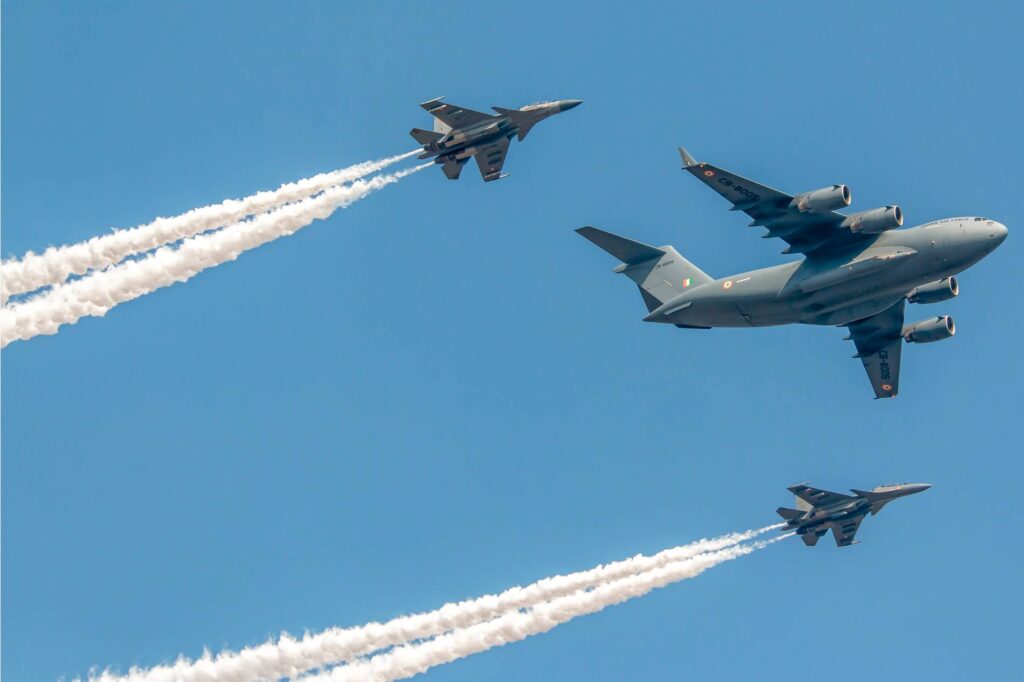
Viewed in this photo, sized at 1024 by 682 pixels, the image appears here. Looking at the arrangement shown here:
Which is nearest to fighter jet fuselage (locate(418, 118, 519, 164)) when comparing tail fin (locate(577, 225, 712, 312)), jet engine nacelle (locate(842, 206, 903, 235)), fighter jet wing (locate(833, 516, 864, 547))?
tail fin (locate(577, 225, 712, 312))

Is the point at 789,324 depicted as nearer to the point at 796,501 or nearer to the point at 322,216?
the point at 796,501

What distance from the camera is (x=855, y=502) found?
50.6 metres

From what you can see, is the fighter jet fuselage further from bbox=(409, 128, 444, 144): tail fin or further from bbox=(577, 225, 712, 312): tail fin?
bbox=(577, 225, 712, 312): tail fin

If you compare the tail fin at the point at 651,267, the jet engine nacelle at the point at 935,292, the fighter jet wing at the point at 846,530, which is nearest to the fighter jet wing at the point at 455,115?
the tail fin at the point at 651,267

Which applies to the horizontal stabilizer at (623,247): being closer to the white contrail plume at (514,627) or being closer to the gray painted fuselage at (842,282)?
the gray painted fuselage at (842,282)

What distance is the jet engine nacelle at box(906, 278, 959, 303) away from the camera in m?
47.3

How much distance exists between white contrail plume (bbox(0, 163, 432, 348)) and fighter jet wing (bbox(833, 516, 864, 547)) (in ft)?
64.9

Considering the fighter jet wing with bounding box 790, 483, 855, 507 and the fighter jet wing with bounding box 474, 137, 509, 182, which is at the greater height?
the fighter jet wing with bounding box 474, 137, 509, 182

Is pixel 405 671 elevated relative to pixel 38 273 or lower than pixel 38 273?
lower

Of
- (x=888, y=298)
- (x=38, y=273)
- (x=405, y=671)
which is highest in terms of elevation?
(x=38, y=273)

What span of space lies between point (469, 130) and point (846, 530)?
19934mm

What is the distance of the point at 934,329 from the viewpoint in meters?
49.7

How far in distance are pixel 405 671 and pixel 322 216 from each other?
1557 cm

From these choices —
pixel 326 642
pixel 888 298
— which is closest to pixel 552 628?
pixel 326 642
